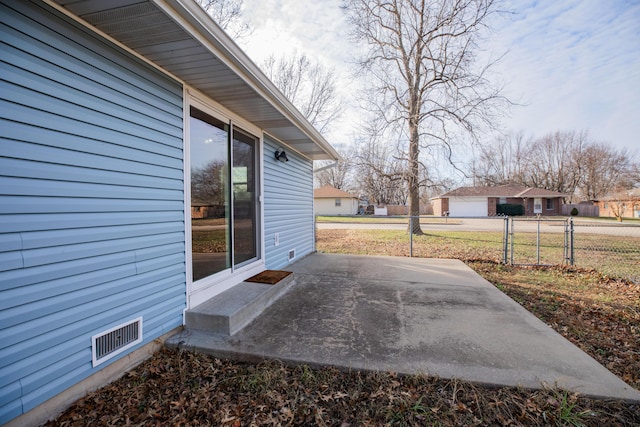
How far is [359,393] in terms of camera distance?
6.21 ft

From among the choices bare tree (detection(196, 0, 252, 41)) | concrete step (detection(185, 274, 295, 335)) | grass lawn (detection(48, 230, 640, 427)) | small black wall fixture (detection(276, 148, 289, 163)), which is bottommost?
grass lawn (detection(48, 230, 640, 427))

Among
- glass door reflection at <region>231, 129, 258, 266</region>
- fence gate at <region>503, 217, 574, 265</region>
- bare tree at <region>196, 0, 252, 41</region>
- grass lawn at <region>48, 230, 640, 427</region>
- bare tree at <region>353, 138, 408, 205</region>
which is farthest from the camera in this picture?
bare tree at <region>353, 138, 408, 205</region>

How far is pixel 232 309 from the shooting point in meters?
2.70

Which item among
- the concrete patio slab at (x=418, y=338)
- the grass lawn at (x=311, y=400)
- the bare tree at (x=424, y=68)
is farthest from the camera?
the bare tree at (x=424, y=68)

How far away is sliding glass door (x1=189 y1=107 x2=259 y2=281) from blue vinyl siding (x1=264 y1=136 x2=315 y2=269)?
46 centimetres

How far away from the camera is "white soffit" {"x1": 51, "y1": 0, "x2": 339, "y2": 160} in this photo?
65.7 inches

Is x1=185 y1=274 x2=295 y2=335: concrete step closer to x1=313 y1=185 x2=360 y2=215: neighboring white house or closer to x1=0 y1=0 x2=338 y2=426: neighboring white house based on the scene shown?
x1=0 y1=0 x2=338 y2=426: neighboring white house

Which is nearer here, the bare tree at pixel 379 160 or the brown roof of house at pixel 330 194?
the bare tree at pixel 379 160

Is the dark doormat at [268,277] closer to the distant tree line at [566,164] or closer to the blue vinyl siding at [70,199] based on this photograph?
the blue vinyl siding at [70,199]

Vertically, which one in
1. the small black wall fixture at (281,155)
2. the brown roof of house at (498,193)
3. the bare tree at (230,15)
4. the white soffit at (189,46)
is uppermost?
the bare tree at (230,15)

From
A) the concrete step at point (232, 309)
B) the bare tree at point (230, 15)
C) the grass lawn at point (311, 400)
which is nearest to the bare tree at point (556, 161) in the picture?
the bare tree at point (230, 15)

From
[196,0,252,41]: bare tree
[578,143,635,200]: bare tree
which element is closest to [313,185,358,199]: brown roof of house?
[196,0,252,41]: bare tree

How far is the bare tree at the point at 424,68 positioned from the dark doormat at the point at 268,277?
8992mm

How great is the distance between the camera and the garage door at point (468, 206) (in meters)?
29.3
